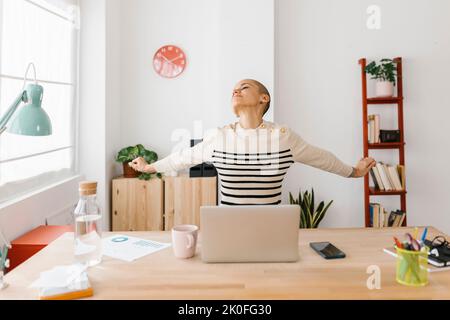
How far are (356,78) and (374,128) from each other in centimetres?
55

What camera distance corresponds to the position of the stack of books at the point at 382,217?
3.22 m

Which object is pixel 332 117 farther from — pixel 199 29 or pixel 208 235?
pixel 208 235

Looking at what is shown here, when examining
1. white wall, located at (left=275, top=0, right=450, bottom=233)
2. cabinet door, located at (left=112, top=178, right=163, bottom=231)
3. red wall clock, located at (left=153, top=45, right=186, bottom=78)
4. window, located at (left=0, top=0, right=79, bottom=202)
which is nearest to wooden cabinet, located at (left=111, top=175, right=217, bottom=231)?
cabinet door, located at (left=112, top=178, right=163, bottom=231)

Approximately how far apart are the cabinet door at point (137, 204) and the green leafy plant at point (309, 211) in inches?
48.4

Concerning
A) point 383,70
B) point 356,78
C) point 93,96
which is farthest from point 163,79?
point 383,70

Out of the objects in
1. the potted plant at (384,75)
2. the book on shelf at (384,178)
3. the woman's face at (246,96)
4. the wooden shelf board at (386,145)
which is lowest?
the book on shelf at (384,178)

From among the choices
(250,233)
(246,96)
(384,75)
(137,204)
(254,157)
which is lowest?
(137,204)

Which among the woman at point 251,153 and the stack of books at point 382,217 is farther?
the stack of books at point 382,217

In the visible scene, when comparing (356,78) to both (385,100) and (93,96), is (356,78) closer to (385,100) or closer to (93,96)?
(385,100)

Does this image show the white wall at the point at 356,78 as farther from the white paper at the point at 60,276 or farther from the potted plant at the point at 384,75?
the white paper at the point at 60,276

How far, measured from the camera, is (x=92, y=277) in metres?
1.03

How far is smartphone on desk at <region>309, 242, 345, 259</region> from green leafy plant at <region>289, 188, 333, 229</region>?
1.86m

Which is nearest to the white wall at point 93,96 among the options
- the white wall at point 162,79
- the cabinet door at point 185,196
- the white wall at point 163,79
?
the white wall at point 162,79

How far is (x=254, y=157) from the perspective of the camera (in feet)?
5.27
